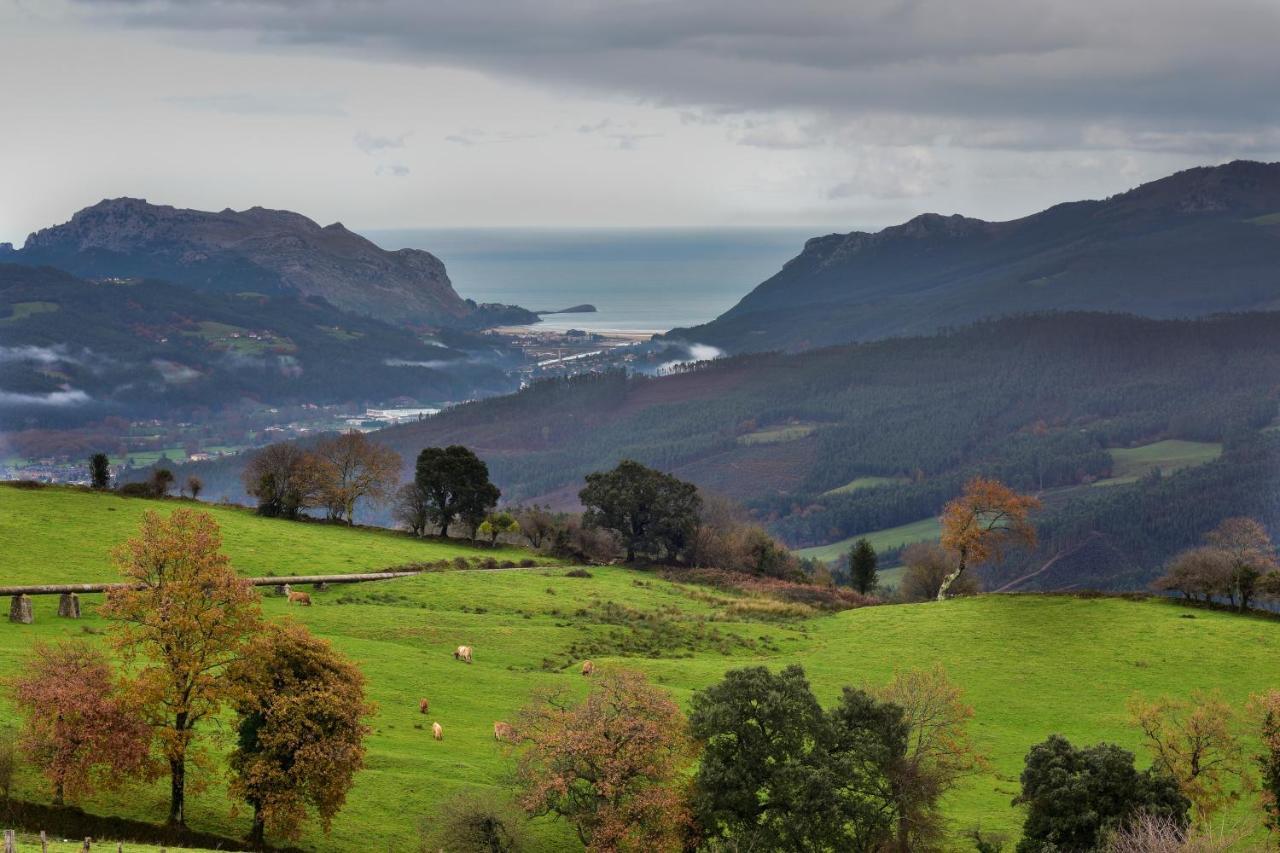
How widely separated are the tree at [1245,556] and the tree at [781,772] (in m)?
47.3

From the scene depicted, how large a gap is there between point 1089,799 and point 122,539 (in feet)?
213

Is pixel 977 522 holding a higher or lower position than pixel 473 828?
higher

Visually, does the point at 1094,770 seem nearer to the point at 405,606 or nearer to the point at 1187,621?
the point at 1187,621

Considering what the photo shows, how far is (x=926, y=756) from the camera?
2216 inches

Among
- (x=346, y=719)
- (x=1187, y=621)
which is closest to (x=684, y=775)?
(x=346, y=719)

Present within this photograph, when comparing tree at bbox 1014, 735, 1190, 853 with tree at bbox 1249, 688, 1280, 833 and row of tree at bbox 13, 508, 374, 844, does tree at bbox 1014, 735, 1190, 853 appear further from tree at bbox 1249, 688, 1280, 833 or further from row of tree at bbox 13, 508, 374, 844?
row of tree at bbox 13, 508, 374, 844

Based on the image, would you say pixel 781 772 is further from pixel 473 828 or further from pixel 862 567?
pixel 862 567

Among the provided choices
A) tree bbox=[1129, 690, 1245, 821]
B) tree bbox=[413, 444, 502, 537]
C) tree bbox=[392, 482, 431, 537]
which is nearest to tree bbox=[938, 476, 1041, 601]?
tree bbox=[413, 444, 502, 537]

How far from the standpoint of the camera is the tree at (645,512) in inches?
4656

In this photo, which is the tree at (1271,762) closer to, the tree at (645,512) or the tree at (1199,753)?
the tree at (1199,753)

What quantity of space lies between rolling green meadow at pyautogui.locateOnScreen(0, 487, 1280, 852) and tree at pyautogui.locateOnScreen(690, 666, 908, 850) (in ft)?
22.9

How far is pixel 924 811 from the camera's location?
174ft

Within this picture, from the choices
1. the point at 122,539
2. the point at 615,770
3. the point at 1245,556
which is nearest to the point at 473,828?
the point at 615,770

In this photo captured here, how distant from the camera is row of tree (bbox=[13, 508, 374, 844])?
46.2 meters
